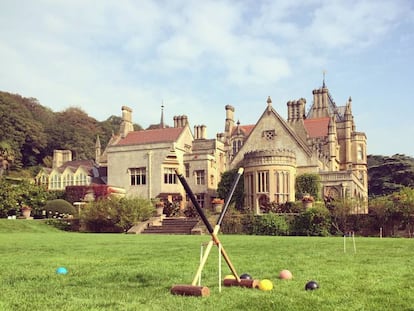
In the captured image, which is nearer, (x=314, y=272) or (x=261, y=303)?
(x=261, y=303)

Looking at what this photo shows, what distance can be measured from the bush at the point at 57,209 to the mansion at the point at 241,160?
10649mm

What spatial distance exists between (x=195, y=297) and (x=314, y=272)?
356 centimetres

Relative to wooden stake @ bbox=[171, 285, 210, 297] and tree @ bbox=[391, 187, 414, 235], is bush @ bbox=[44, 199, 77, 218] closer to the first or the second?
tree @ bbox=[391, 187, 414, 235]

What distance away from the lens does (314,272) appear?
10.5 metres

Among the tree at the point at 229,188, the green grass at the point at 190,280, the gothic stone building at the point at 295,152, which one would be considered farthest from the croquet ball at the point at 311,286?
the tree at the point at 229,188

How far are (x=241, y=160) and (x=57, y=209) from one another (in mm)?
19274

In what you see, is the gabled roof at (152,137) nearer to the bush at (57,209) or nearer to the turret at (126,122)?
the turret at (126,122)

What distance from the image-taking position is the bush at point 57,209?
158ft

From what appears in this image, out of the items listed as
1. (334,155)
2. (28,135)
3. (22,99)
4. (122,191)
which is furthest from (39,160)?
(334,155)

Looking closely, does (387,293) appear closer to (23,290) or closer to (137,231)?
(23,290)

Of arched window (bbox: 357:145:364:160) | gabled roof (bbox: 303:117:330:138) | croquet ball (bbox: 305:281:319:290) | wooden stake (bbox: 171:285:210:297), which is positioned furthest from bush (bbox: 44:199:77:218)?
croquet ball (bbox: 305:281:319:290)

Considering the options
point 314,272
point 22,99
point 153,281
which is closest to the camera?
point 153,281

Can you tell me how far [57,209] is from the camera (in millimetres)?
48531

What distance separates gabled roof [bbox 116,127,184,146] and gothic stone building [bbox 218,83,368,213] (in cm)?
715
